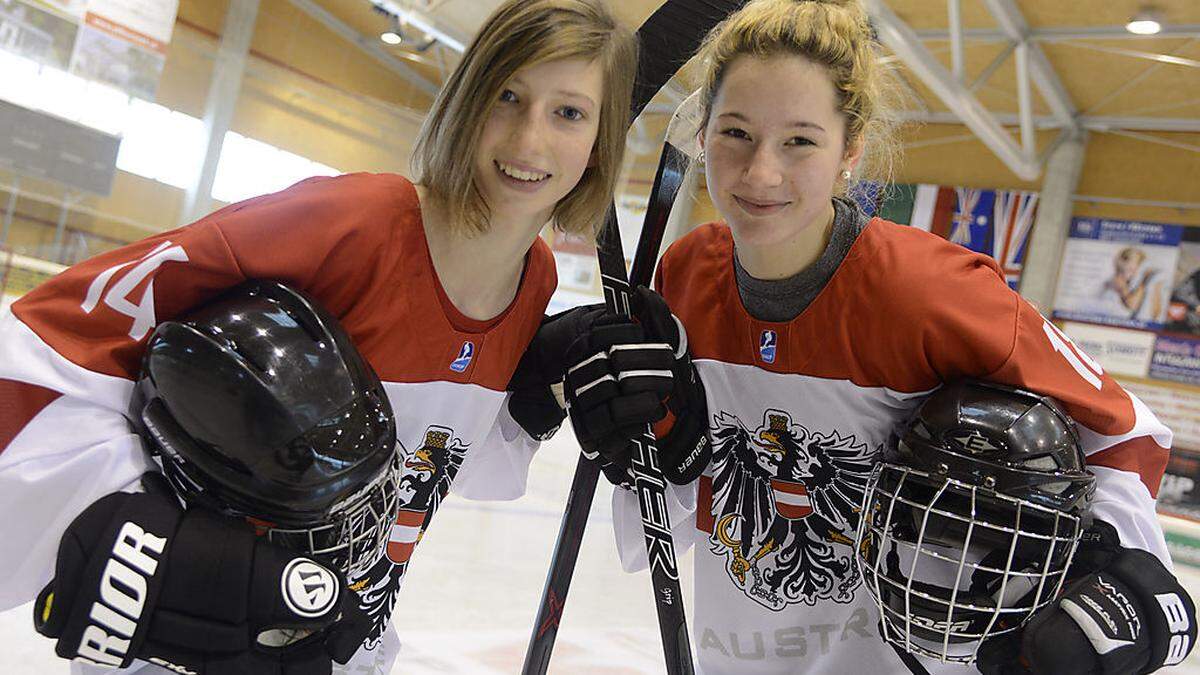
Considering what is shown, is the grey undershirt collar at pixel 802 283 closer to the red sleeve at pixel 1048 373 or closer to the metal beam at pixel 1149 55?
the red sleeve at pixel 1048 373

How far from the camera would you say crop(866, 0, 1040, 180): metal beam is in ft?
18.4

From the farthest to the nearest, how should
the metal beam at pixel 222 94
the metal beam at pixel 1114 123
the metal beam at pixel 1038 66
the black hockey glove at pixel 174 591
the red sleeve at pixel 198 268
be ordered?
the metal beam at pixel 222 94 < the metal beam at pixel 1114 123 < the metal beam at pixel 1038 66 < the red sleeve at pixel 198 268 < the black hockey glove at pixel 174 591

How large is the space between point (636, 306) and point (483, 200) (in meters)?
0.29

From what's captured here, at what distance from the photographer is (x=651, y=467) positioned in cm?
129

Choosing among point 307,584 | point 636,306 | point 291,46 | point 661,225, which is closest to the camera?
point 307,584

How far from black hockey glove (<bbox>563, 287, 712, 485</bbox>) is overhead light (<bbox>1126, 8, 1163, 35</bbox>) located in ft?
20.1

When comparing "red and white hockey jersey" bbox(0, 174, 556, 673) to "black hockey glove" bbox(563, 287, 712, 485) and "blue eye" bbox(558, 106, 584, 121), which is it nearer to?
"black hockey glove" bbox(563, 287, 712, 485)

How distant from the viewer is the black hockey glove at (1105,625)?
0.99 meters

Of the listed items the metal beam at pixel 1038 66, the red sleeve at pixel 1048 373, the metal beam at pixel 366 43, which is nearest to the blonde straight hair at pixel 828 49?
the red sleeve at pixel 1048 373

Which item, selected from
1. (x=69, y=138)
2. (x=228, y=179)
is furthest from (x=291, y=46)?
(x=69, y=138)

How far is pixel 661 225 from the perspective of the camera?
1458 mm

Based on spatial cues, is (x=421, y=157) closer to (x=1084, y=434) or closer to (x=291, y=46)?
(x=1084, y=434)

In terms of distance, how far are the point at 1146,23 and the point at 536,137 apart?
6314 millimetres

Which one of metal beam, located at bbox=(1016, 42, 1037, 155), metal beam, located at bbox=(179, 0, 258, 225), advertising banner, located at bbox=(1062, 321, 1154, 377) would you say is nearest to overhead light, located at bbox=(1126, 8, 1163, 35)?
metal beam, located at bbox=(1016, 42, 1037, 155)
